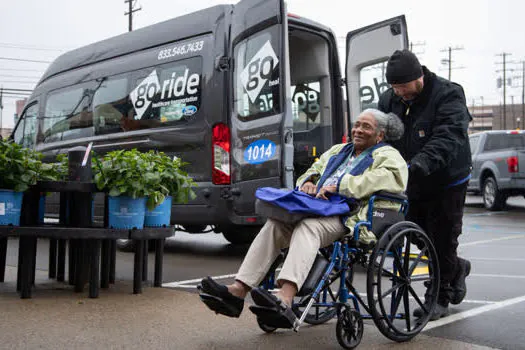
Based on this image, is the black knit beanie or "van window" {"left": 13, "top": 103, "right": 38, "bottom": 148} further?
"van window" {"left": 13, "top": 103, "right": 38, "bottom": 148}

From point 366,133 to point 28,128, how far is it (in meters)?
7.76

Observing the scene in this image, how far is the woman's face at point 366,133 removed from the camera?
14.8 ft

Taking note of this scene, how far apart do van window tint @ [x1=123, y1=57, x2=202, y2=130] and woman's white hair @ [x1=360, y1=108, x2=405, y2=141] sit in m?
3.59

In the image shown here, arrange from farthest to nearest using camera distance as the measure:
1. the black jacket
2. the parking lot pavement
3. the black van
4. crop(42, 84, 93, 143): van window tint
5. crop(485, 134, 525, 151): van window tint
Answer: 1. crop(485, 134, 525, 151): van window tint
2. crop(42, 84, 93, 143): van window tint
3. the black van
4. the black jacket
5. the parking lot pavement

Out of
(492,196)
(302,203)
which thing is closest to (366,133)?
(302,203)

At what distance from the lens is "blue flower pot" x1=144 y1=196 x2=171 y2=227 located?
228 inches

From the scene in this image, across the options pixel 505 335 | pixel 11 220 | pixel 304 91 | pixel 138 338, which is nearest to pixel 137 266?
pixel 11 220

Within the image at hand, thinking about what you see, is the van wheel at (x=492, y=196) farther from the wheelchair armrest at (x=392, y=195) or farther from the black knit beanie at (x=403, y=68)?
the wheelchair armrest at (x=392, y=195)

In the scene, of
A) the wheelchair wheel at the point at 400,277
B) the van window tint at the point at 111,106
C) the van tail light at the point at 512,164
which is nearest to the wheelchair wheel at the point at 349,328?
the wheelchair wheel at the point at 400,277

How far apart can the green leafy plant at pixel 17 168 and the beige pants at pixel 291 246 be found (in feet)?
6.80

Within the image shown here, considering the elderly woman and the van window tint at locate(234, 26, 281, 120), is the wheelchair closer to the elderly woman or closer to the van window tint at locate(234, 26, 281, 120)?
the elderly woman

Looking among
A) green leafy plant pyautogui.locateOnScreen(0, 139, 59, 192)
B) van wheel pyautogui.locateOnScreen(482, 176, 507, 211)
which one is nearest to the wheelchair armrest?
green leafy plant pyautogui.locateOnScreen(0, 139, 59, 192)

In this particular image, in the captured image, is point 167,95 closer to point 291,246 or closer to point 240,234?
point 240,234

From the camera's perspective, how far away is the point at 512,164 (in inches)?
606
